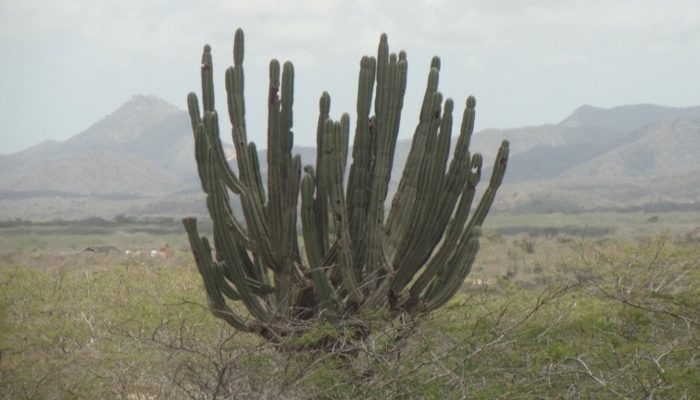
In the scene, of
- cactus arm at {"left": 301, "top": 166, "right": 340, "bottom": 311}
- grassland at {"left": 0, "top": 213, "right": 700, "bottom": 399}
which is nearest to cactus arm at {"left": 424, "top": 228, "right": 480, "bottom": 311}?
grassland at {"left": 0, "top": 213, "right": 700, "bottom": 399}

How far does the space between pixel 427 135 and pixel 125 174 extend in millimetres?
127706

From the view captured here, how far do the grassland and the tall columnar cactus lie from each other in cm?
43

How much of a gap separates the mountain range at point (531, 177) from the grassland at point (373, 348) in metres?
64.9

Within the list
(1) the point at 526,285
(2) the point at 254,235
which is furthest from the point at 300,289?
(1) the point at 526,285

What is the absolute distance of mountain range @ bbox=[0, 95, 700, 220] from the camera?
8875cm

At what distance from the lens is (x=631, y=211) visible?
239 ft

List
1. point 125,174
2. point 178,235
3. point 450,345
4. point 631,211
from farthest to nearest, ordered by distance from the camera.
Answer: point 125,174
point 631,211
point 178,235
point 450,345

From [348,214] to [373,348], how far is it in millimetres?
1881

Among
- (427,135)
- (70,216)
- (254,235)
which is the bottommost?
(70,216)

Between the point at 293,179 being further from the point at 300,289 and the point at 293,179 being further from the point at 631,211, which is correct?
the point at 631,211

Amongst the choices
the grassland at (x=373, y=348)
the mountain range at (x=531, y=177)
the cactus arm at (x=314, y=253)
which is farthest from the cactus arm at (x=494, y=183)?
the mountain range at (x=531, y=177)

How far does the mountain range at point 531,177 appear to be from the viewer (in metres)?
88.8

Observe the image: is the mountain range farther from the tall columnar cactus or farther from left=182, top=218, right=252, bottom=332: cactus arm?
left=182, top=218, right=252, bottom=332: cactus arm

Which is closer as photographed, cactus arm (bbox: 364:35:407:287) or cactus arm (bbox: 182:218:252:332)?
cactus arm (bbox: 182:218:252:332)
